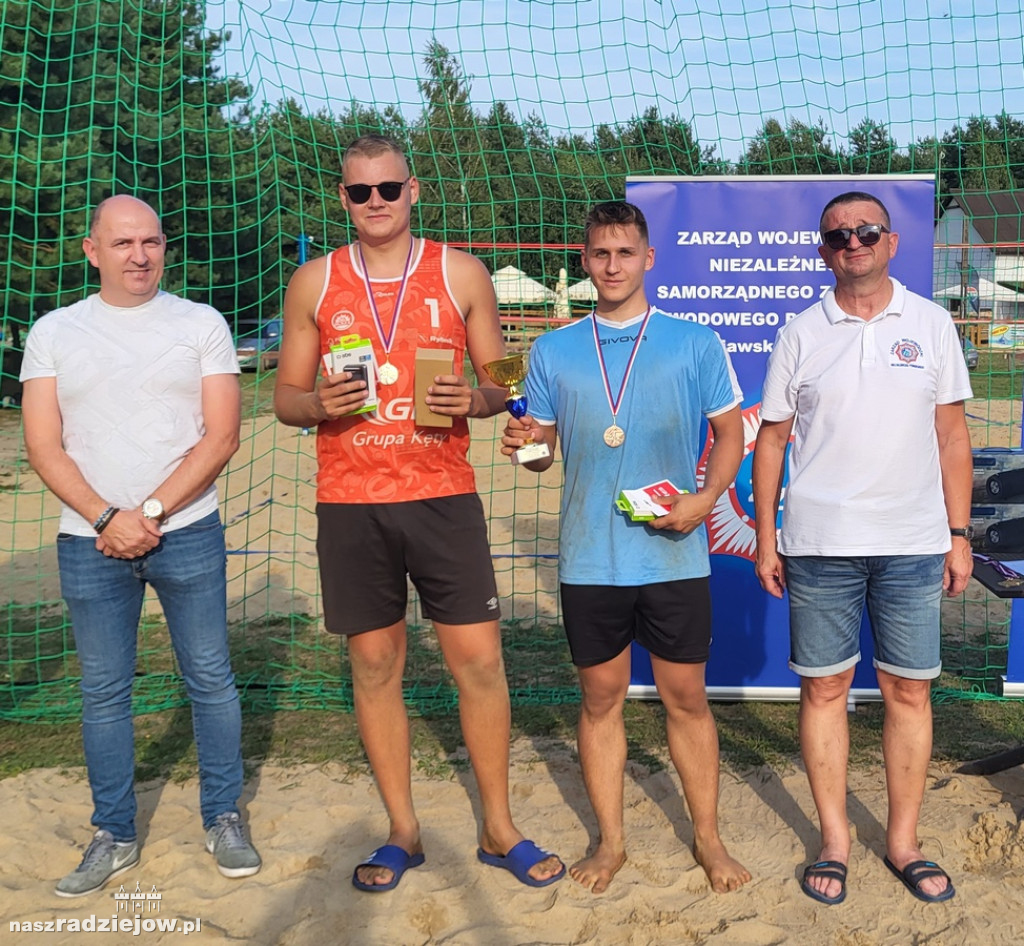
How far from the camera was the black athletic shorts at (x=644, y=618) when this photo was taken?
2988mm

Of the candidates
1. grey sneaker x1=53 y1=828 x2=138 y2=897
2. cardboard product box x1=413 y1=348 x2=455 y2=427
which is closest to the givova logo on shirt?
cardboard product box x1=413 y1=348 x2=455 y2=427

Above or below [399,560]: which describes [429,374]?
above

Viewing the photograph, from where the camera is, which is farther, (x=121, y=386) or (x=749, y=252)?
(x=749, y=252)

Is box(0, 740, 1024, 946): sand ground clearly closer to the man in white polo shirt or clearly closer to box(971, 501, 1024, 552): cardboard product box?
the man in white polo shirt

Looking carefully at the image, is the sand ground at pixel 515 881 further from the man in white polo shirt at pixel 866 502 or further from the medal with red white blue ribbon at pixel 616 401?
the medal with red white blue ribbon at pixel 616 401

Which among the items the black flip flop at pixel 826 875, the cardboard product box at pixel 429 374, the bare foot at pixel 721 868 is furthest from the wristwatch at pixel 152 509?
the black flip flop at pixel 826 875

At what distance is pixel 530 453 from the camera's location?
9.20ft

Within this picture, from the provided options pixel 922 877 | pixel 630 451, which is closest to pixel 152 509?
pixel 630 451

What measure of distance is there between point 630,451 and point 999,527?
130 centimetres

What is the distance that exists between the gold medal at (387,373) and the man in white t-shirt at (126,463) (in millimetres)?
504

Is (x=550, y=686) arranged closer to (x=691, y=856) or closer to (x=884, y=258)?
(x=691, y=856)

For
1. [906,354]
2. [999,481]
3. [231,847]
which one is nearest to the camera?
[906,354]

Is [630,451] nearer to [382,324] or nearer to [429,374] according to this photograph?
[429,374]

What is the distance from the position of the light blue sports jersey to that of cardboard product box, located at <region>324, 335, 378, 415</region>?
500 millimetres
